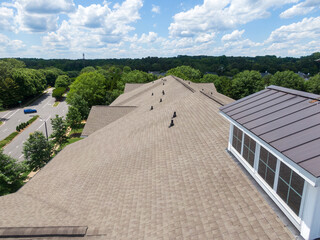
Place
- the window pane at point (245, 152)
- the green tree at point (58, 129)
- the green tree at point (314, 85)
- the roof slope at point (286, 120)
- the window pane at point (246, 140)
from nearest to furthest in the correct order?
the roof slope at point (286, 120), the window pane at point (246, 140), the window pane at point (245, 152), the green tree at point (58, 129), the green tree at point (314, 85)

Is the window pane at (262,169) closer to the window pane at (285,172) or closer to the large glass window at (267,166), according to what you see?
the large glass window at (267,166)

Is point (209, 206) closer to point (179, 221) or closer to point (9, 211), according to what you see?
point (179, 221)

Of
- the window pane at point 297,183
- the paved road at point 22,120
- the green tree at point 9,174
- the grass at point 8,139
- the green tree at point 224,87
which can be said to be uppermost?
the window pane at point 297,183

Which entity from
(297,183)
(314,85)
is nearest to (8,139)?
(297,183)

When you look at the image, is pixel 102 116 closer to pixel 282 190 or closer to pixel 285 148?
pixel 282 190

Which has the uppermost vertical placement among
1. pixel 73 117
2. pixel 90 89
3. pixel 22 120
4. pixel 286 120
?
pixel 286 120

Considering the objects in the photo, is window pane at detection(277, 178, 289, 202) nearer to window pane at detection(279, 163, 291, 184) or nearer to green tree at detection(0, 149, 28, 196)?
window pane at detection(279, 163, 291, 184)

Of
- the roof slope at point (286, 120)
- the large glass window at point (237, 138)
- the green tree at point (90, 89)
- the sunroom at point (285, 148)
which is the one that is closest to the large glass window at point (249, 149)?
the sunroom at point (285, 148)
